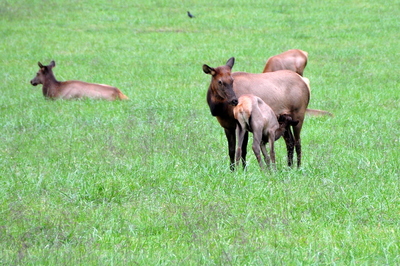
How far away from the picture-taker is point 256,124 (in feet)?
29.2

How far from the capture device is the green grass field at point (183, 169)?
19.7 feet

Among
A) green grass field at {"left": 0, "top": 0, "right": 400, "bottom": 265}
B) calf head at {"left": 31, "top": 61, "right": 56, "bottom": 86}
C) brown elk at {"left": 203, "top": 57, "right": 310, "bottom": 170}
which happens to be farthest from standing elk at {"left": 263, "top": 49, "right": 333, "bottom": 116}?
brown elk at {"left": 203, "top": 57, "right": 310, "bottom": 170}

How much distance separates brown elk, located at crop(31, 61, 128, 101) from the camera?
1728cm

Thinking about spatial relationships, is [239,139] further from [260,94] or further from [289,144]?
[260,94]

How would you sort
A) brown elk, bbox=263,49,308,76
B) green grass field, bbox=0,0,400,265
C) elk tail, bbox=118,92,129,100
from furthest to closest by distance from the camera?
brown elk, bbox=263,49,308,76
elk tail, bbox=118,92,129,100
green grass field, bbox=0,0,400,265

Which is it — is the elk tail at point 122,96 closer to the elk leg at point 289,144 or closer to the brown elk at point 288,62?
the brown elk at point 288,62

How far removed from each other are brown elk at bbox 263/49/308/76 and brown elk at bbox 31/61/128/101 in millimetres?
3420

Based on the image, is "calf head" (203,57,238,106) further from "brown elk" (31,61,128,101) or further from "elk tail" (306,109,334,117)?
"brown elk" (31,61,128,101)

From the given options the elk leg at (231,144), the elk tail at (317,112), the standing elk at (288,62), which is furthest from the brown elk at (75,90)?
the elk leg at (231,144)

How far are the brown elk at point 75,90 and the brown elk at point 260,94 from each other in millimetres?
6893

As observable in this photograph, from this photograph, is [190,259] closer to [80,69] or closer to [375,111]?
[375,111]

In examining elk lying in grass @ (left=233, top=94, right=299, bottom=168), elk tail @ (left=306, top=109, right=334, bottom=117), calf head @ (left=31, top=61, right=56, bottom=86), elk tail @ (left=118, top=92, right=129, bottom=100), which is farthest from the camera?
calf head @ (left=31, top=61, right=56, bottom=86)

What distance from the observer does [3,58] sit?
24.2m

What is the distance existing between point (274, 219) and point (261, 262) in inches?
49.2
